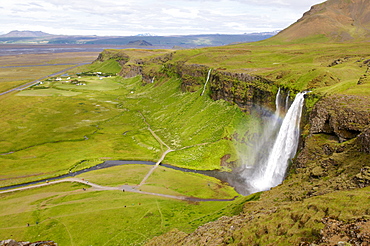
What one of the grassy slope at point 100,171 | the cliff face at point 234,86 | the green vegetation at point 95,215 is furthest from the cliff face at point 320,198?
the cliff face at point 234,86

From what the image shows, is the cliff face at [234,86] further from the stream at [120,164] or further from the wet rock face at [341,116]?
the wet rock face at [341,116]

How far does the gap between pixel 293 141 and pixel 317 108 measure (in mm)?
11898

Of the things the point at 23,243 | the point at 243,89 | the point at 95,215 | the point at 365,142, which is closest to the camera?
the point at 365,142

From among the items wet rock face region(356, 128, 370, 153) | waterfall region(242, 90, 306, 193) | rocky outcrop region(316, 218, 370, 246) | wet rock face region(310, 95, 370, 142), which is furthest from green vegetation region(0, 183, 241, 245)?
rocky outcrop region(316, 218, 370, 246)

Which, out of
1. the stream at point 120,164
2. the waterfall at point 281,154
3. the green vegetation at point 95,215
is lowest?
the green vegetation at point 95,215

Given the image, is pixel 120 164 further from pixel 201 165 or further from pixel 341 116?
pixel 341 116

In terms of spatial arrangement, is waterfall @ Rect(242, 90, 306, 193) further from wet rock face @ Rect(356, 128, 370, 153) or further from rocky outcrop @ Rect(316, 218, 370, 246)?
rocky outcrop @ Rect(316, 218, 370, 246)

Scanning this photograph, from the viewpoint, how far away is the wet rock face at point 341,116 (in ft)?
164

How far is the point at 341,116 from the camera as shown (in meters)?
53.2

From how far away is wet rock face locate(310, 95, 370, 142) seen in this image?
50.1m

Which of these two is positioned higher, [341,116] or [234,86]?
[234,86]

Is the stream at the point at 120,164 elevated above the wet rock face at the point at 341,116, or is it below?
below

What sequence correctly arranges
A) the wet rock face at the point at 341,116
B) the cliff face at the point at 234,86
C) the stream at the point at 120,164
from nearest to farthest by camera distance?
the wet rock face at the point at 341,116 → the stream at the point at 120,164 → the cliff face at the point at 234,86

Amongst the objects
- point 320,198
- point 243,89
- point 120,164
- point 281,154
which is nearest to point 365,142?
point 320,198
